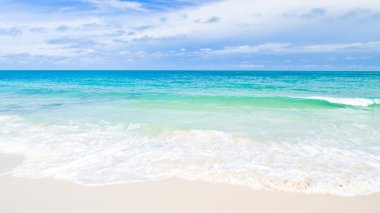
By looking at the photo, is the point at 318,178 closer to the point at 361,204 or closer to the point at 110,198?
the point at 361,204

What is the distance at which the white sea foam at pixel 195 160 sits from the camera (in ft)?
19.0

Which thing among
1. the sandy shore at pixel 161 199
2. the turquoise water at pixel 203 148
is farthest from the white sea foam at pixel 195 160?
the sandy shore at pixel 161 199

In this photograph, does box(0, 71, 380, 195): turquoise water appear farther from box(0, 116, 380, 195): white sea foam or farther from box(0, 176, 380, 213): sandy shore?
box(0, 176, 380, 213): sandy shore

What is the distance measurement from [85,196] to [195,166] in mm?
2417

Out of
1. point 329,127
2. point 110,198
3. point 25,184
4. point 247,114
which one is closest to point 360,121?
point 329,127

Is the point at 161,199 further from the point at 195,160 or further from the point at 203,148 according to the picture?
the point at 203,148

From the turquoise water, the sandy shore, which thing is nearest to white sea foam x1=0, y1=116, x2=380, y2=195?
the turquoise water

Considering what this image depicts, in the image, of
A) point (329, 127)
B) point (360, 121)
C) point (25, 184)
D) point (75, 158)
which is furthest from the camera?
point (360, 121)

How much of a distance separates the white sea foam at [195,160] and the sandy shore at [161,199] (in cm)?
31

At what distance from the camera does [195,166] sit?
6578mm

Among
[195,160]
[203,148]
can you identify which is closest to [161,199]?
[195,160]

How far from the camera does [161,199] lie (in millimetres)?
5105

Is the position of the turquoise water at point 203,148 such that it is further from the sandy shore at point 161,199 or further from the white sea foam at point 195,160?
the sandy shore at point 161,199

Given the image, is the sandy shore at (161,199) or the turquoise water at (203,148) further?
the turquoise water at (203,148)
